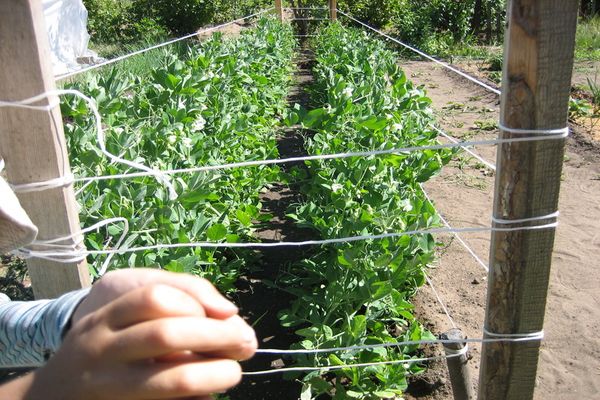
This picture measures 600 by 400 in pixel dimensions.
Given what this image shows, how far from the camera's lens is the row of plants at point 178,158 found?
2195mm

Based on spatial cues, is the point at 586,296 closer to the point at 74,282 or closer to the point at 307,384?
the point at 307,384

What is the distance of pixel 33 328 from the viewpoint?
76 cm

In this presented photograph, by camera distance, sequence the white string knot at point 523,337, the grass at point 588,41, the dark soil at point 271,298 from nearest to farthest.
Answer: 1. the white string knot at point 523,337
2. the dark soil at point 271,298
3. the grass at point 588,41

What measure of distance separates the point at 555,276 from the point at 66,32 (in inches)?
426

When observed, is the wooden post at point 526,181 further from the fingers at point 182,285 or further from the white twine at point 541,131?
the fingers at point 182,285

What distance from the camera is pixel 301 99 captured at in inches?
320

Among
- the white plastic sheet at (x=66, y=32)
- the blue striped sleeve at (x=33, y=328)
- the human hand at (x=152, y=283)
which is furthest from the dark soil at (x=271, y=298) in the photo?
the white plastic sheet at (x=66, y=32)

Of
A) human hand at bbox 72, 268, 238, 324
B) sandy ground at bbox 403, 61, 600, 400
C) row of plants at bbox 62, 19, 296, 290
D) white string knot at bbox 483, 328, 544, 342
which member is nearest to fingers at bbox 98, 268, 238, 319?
human hand at bbox 72, 268, 238, 324

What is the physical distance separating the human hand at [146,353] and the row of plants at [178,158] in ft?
4.77

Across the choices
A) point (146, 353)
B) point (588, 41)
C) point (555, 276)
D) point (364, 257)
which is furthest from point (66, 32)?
point (146, 353)

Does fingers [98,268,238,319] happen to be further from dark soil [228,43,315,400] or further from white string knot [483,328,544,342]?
dark soil [228,43,315,400]

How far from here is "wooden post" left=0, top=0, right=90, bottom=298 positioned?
125cm

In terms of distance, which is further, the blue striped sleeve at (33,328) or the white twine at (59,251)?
the white twine at (59,251)

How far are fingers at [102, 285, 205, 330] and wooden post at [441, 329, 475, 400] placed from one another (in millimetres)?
1653
